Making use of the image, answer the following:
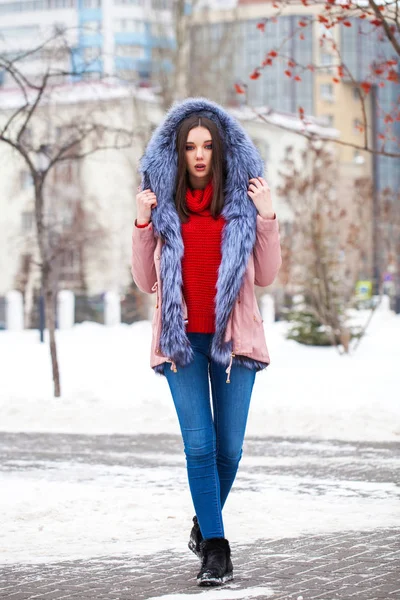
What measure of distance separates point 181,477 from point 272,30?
329ft

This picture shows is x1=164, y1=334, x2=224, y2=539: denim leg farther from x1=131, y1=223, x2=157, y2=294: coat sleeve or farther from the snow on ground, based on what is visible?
the snow on ground

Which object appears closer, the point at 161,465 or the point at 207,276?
the point at 207,276

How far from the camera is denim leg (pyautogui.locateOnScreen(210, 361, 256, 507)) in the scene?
533cm

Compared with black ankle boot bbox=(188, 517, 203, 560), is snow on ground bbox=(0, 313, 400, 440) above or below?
below

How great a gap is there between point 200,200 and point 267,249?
0.35 metres

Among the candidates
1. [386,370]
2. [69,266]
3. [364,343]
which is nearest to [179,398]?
[386,370]

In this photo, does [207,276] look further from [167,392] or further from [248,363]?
[167,392]

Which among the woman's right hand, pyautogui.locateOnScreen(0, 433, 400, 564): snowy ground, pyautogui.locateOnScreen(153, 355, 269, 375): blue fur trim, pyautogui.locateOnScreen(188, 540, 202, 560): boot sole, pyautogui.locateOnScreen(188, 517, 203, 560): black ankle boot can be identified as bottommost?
pyautogui.locateOnScreen(0, 433, 400, 564): snowy ground

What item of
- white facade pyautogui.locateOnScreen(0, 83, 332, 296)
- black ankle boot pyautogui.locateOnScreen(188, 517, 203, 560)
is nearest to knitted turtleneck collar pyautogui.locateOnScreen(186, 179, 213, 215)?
black ankle boot pyautogui.locateOnScreen(188, 517, 203, 560)

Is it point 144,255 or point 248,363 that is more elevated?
point 144,255

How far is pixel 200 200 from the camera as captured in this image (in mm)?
5473

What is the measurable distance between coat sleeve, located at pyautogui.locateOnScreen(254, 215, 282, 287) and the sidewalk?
49.4 inches

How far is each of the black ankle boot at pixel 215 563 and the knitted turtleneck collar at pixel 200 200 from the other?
4.49 ft

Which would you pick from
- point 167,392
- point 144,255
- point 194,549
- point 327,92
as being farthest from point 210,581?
point 327,92
